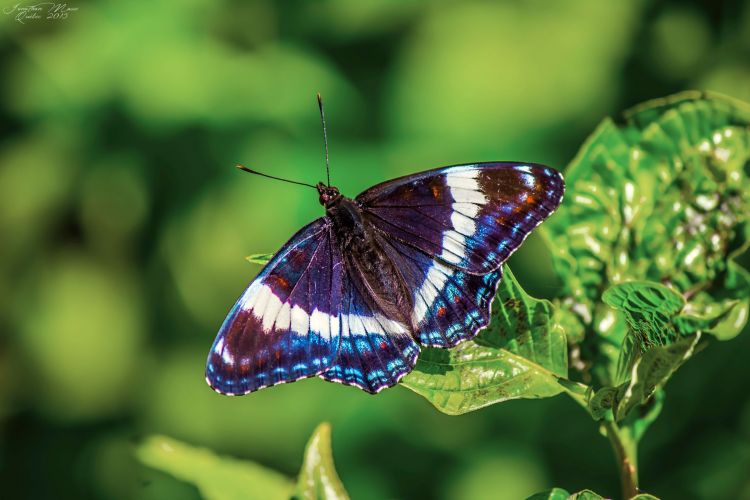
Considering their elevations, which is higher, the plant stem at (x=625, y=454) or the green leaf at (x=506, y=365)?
the green leaf at (x=506, y=365)

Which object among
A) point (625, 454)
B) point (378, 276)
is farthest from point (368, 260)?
point (625, 454)

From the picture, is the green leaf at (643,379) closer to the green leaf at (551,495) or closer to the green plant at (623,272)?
the green plant at (623,272)

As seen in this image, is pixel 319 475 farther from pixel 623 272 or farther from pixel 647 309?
pixel 623 272

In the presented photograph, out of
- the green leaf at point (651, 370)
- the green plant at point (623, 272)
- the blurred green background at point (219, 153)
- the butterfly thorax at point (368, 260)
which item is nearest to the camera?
the green leaf at point (651, 370)

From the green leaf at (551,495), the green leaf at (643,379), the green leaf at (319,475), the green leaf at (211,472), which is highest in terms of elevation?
the green leaf at (643,379)

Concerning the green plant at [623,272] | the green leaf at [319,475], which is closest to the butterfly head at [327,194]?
A: the green plant at [623,272]

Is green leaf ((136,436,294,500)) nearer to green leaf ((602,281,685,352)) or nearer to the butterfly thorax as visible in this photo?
the butterfly thorax

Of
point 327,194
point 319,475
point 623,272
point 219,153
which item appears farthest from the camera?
point 219,153
